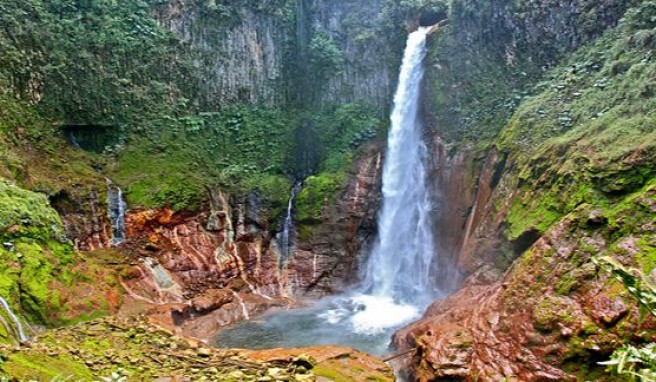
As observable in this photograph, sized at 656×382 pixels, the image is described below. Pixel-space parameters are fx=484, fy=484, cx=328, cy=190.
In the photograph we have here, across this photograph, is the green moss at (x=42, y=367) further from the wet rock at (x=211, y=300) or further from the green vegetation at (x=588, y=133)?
the green vegetation at (x=588, y=133)

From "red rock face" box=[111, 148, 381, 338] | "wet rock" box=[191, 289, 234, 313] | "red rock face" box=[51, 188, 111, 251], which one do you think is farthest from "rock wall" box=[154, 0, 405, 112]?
"wet rock" box=[191, 289, 234, 313]

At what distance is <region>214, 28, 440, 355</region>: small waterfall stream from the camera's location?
476 inches

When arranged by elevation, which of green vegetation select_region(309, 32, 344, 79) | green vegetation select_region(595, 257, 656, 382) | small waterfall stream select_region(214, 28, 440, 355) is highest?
green vegetation select_region(309, 32, 344, 79)

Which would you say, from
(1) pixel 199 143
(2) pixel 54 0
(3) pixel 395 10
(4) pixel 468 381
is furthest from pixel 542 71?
(2) pixel 54 0

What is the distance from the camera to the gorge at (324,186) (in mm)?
7988

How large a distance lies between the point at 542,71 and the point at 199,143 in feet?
38.3

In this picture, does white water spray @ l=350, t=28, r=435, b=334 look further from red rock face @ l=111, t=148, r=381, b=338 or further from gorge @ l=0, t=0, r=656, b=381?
red rock face @ l=111, t=148, r=381, b=338

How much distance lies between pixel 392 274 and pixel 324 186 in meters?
3.81

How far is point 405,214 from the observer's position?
16.1 metres

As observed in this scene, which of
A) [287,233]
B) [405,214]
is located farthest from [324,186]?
[405,214]

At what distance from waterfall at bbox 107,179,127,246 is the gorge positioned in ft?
0.21

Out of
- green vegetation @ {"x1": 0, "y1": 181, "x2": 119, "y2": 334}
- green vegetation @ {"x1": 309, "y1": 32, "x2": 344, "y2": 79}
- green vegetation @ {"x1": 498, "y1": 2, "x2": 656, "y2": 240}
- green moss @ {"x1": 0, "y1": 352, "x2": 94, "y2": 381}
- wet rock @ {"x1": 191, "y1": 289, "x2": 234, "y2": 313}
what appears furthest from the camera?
green vegetation @ {"x1": 309, "y1": 32, "x2": 344, "y2": 79}

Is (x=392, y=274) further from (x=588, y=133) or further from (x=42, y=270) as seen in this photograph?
(x=42, y=270)

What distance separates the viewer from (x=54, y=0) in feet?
51.5
